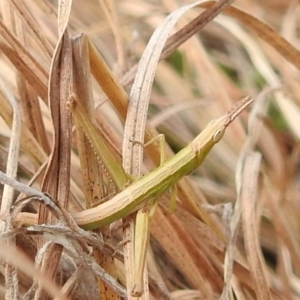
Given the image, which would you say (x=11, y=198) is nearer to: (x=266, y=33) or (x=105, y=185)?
(x=105, y=185)

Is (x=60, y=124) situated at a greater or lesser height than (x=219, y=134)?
greater

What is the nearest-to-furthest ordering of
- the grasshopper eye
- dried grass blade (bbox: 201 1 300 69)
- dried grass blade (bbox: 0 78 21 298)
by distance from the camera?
dried grass blade (bbox: 0 78 21 298) < the grasshopper eye < dried grass blade (bbox: 201 1 300 69)

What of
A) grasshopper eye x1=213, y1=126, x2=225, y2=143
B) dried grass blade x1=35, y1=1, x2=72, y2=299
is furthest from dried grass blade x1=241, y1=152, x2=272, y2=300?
dried grass blade x1=35, y1=1, x2=72, y2=299

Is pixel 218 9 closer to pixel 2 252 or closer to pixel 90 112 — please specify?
pixel 90 112

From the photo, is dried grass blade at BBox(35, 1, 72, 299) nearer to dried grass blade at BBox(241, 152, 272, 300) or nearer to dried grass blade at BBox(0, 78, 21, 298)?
dried grass blade at BBox(0, 78, 21, 298)

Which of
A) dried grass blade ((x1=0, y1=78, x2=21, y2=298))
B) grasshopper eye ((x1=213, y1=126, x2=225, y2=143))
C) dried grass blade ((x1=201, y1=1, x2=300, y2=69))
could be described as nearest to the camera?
dried grass blade ((x1=0, y1=78, x2=21, y2=298))

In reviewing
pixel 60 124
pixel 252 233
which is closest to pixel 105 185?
pixel 60 124

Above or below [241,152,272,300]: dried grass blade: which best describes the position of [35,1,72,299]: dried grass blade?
above

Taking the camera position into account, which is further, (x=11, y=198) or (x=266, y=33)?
(x=266, y=33)

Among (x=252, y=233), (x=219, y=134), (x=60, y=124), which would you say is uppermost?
(x=60, y=124)

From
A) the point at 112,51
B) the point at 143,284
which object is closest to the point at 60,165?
the point at 143,284

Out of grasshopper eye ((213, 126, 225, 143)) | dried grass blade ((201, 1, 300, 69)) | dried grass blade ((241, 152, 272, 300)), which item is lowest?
dried grass blade ((241, 152, 272, 300))
